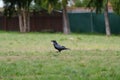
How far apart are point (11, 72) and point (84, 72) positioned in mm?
1664

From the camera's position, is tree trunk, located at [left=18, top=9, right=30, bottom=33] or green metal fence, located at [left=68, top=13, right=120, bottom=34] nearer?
tree trunk, located at [left=18, top=9, right=30, bottom=33]

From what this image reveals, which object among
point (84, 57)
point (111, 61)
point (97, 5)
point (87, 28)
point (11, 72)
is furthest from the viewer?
point (87, 28)

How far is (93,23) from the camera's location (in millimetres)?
42562

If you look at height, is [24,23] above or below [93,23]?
above

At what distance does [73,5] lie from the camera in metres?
45.7

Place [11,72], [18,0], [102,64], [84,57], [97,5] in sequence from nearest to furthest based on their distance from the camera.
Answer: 1. [18,0]
2. [97,5]
3. [11,72]
4. [102,64]
5. [84,57]

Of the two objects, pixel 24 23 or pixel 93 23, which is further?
pixel 93 23

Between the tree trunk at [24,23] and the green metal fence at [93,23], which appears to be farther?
the green metal fence at [93,23]

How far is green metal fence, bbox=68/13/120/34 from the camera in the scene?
139 feet

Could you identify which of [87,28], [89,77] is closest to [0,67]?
[89,77]

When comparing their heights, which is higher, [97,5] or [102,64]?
[97,5]

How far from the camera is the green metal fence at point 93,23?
139 feet

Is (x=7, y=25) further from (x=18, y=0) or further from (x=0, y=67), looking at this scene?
(x=18, y=0)

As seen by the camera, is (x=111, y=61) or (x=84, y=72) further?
(x=111, y=61)
